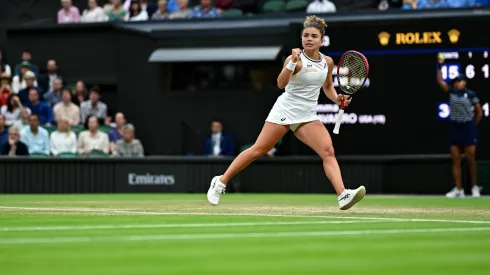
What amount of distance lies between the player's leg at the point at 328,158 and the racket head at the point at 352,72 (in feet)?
2.31

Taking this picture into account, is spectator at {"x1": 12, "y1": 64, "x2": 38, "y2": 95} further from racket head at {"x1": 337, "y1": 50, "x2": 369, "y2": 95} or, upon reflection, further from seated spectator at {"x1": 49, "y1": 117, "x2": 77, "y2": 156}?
racket head at {"x1": 337, "y1": 50, "x2": 369, "y2": 95}

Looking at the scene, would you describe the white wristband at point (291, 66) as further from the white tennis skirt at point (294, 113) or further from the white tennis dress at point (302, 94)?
the white tennis skirt at point (294, 113)

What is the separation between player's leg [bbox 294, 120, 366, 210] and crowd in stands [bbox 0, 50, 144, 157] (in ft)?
31.4

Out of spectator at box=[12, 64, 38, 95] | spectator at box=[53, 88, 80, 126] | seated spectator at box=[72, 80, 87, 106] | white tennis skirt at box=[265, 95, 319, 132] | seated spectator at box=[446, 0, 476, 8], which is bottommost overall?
white tennis skirt at box=[265, 95, 319, 132]

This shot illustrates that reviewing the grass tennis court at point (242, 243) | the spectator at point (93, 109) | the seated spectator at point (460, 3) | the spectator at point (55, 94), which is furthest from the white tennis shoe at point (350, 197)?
the spectator at point (55, 94)

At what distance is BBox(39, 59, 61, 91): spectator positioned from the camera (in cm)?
2366

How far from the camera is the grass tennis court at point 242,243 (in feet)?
19.3

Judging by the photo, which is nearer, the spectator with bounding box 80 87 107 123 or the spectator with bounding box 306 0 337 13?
the spectator with bounding box 306 0 337 13

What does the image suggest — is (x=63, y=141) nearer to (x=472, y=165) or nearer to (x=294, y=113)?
(x=472, y=165)

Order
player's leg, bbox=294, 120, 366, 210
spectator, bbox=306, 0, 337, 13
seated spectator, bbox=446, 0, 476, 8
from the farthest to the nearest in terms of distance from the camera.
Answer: spectator, bbox=306, 0, 337, 13 → seated spectator, bbox=446, 0, 476, 8 → player's leg, bbox=294, 120, 366, 210

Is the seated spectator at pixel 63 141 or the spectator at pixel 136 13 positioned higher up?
the spectator at pixel 136 13

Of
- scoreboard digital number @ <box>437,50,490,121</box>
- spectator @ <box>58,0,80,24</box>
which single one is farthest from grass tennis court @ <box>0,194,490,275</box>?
spectator @ <box>58,0,80,24</box>

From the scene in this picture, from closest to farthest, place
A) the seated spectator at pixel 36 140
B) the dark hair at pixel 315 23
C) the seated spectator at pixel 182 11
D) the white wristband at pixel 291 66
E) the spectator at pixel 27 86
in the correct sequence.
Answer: the white wristband at pixel 291 66 < the dark hair at pixel 315 23 < the seated spectator at pixel 36 140 < the spectator at pixel 27 86 < the seated spectator at pixel 182 11

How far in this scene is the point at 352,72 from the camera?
12.4 meters
